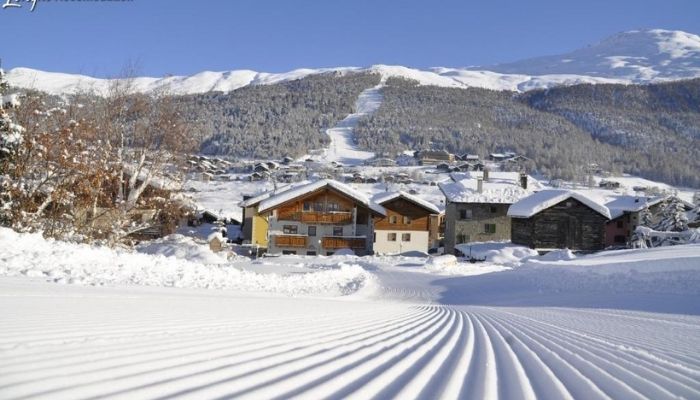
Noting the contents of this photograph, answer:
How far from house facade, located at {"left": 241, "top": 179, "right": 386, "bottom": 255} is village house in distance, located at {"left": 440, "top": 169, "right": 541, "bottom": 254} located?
10536mm

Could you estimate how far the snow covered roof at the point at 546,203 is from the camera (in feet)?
149

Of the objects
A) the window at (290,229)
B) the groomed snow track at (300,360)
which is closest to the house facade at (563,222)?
the window at (290,229)

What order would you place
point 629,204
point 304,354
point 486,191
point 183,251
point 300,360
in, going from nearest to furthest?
point 300,360 < point 304,354 < point 183,251 < point 486,191 < point 629,204

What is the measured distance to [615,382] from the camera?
4.06m

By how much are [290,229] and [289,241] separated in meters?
1.12

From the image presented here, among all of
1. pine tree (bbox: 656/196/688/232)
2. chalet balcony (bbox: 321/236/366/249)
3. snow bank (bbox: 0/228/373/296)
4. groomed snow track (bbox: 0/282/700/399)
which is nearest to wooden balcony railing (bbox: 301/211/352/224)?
chalet balcony (bbox: 321/236/366/249)

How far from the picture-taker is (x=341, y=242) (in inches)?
1756

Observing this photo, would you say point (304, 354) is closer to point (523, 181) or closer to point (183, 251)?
point (183, 251)

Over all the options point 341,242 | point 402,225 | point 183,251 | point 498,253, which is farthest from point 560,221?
point 183,251

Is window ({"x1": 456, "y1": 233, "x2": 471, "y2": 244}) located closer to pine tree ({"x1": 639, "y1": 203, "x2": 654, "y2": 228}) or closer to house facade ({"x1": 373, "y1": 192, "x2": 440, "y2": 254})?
house facade ({"x1": 373, "y1": 192, "x2": 440, "y2": 254})

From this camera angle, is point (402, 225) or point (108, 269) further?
point (402, 225)

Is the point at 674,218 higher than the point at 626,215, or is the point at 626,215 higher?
the point at 626,215

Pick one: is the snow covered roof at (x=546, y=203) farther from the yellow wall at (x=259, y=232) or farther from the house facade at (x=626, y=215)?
the yellow wall at (x=259, y=232)

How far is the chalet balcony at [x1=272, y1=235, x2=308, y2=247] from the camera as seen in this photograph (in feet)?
145
